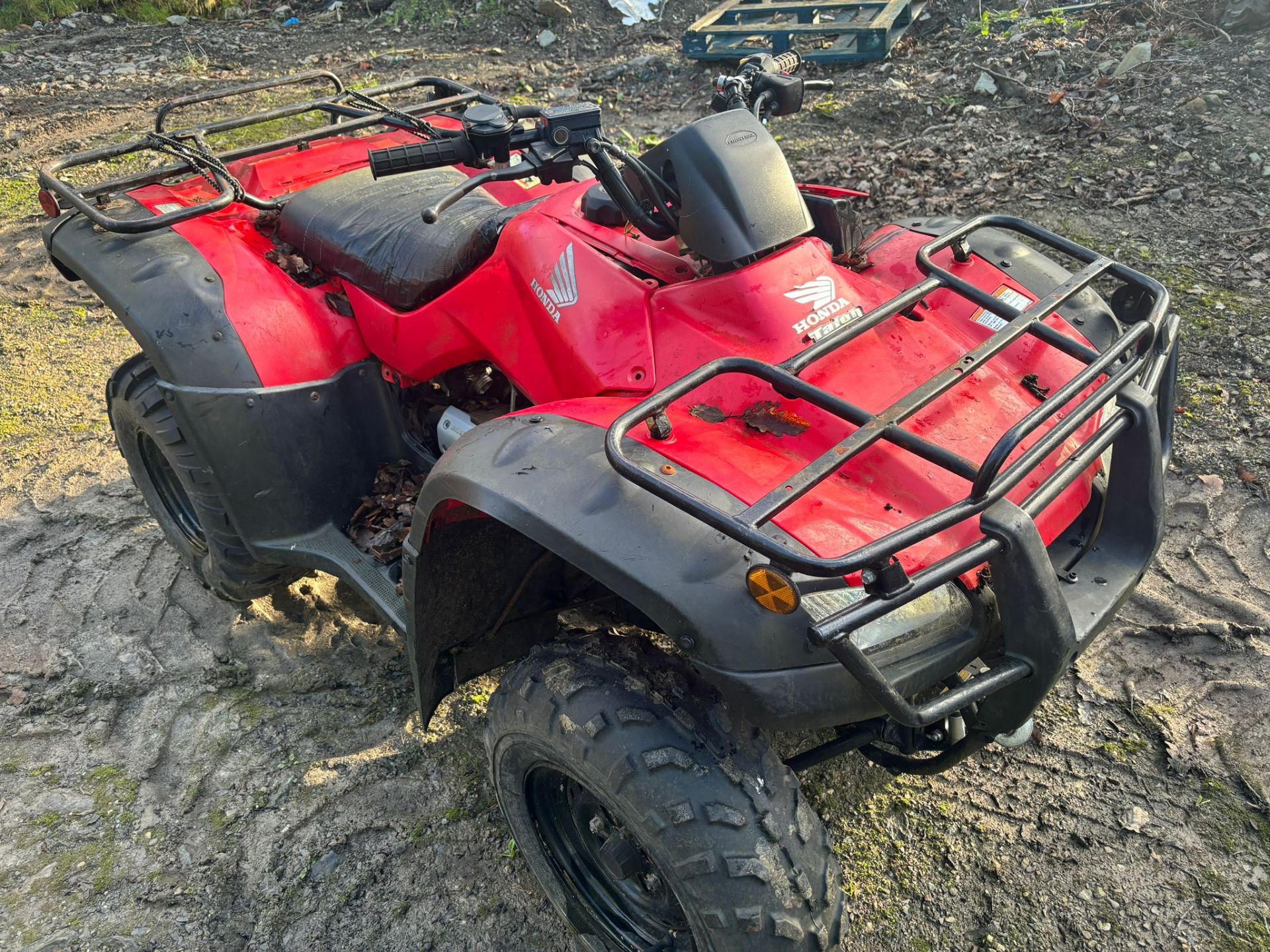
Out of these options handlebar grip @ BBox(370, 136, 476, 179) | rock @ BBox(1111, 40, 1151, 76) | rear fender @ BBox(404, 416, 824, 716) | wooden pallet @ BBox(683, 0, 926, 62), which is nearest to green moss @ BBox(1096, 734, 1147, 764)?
rear fender @ BBox(404, 416, 824, 716)

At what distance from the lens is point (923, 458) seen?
1876mm

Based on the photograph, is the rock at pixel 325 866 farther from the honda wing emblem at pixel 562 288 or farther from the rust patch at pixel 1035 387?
the rust patch at pixel 1035 387

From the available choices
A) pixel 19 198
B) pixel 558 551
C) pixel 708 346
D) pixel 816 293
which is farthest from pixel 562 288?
pixel 19 198

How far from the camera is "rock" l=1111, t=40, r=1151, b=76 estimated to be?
6.46 meters

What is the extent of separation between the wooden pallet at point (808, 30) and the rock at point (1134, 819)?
6.44m

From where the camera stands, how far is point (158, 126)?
3383 mm

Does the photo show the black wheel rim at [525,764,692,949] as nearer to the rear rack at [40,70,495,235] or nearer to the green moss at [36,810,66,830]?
the green moss at [36,810,66,830]

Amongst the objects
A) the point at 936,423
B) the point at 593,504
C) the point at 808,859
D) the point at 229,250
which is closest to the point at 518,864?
the point at 808,859

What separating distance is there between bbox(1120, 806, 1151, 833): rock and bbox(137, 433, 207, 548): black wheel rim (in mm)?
3106

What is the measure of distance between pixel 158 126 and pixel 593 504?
2696 mm

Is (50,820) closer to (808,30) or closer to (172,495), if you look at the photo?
(172,495)

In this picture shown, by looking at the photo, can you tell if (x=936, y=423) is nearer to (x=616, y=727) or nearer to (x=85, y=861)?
(x=616, y=727)

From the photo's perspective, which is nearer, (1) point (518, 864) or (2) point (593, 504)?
(2) point (593, 504)

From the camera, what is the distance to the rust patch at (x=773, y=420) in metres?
2.06
